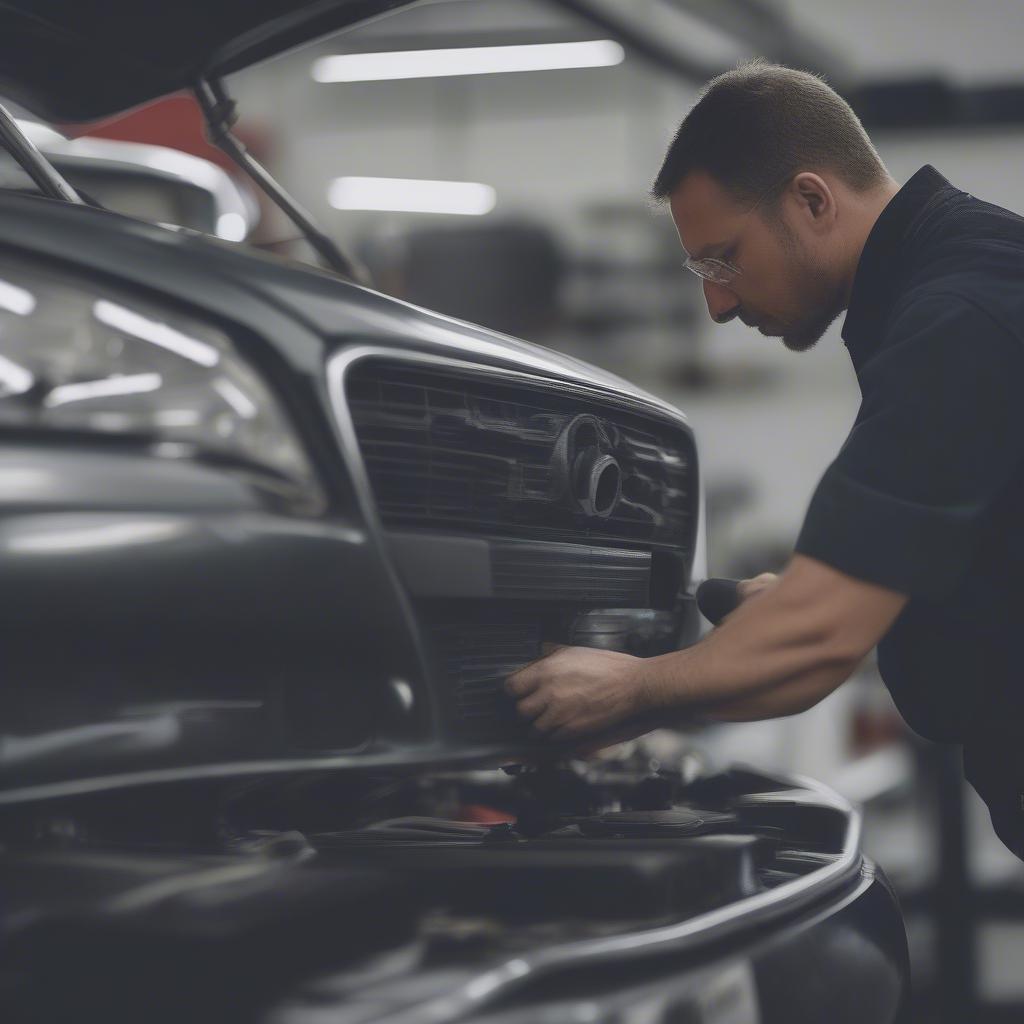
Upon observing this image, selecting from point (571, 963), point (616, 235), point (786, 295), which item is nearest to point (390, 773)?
point (571, 963)

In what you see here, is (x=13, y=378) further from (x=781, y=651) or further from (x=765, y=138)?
(x=765, y=138)

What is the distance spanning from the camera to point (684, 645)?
6.06 feet

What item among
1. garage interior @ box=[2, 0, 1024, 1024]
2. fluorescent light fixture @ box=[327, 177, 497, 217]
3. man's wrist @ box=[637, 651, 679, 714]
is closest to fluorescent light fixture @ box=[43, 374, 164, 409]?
man's wrist @ box=[637, 651, 679, 714]

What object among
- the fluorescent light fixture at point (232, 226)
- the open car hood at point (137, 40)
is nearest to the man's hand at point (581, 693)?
the open car hood at point (137, 40)

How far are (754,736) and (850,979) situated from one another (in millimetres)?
4988

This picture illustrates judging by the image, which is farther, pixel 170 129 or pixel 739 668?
pixel 170 129

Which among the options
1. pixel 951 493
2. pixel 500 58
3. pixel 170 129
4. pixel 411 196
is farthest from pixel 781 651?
pixel 411 196

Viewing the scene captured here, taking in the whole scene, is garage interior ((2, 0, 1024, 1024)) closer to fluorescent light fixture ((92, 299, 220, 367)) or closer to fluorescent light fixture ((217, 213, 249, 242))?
fluorescent light fixture ((217, 213, 249, 242))

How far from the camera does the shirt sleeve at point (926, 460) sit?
1320mm

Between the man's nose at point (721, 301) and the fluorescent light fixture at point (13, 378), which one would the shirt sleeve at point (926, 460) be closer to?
the man's nose at point (721, 301)

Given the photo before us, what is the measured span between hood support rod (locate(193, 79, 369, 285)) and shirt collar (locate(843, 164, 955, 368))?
2.54ft

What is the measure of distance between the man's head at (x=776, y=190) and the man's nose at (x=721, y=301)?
0.03ft

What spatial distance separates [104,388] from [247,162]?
1.13m

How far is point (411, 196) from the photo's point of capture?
37.2ft
